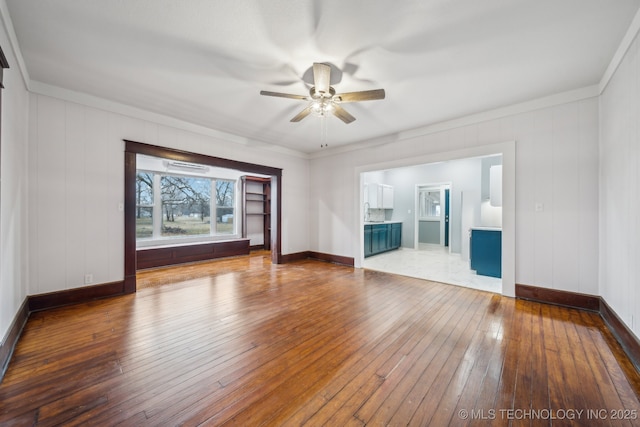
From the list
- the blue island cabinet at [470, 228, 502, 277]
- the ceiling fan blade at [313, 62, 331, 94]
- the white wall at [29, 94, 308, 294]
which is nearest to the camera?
the ceiling fan blade at [313, 62, 331, 94]

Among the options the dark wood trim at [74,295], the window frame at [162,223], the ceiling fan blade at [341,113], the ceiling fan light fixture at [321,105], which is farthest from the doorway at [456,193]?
the dark wood trim at [74,295]

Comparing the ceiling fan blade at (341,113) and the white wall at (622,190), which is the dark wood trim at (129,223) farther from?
the white wall at (622,190)

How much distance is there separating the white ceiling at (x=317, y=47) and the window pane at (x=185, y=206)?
3.18m

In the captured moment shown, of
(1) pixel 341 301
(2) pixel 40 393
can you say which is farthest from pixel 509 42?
(2) pixel 40 393

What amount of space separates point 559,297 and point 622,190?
1.61 metres

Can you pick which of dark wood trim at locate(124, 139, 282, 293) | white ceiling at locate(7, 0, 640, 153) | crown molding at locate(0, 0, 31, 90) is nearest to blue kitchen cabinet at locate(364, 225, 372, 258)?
white ceiling at locate(7, 0, 640, 153)

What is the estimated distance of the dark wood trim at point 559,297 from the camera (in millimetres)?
3053

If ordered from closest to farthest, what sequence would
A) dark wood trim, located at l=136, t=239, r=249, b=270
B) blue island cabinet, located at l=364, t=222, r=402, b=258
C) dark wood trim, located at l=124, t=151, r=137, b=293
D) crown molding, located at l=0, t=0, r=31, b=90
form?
crown molding, located at l=0, t=0, r=31, b=90
dark wood trim, located at l=124, t=151, r=137, b=293
dark wood trim, located at l=136, t=239, r=249, b=270
blue island cabinet, located at l=364, t=222, r=402, b=258

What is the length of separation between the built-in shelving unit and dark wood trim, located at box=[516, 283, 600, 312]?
21.6 ft

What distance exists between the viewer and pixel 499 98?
11.0 feet

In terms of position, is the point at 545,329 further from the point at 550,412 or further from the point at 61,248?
the point at 61,248

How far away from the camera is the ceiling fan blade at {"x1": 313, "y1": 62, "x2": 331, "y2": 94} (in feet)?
7.53

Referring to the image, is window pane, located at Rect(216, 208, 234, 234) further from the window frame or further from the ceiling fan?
the ceiling fan

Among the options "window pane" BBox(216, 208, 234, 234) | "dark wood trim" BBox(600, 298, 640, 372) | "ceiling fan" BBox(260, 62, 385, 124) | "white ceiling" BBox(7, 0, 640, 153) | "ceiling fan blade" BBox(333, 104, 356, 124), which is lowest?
"dark wood trim" BBox(600, 298, 640, 372)
